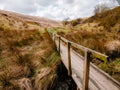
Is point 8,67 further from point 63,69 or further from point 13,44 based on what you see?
point 13,44

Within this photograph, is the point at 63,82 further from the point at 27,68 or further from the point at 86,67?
the point at 86,67

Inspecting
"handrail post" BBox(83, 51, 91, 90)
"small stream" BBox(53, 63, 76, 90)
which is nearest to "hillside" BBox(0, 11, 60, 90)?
"small stream" BBox(53, 63, 76, 90)

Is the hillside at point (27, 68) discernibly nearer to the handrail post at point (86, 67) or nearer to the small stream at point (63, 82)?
the small stream at point (63, 82)

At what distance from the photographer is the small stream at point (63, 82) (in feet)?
19.9

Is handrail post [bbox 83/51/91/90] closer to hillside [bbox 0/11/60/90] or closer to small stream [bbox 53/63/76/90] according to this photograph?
small stream [bbox 53/63/76/90]

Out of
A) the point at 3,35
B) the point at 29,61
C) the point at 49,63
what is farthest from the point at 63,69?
the point at 3,35

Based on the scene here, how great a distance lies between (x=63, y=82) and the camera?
6562 mm

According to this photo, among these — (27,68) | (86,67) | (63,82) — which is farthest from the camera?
(27,68)

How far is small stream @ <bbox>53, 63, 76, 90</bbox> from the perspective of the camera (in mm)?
6068

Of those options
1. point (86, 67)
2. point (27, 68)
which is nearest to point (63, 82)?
point (27, 68)

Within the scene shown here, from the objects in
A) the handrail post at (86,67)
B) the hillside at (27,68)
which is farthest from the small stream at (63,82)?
the handrail post at (86,67)

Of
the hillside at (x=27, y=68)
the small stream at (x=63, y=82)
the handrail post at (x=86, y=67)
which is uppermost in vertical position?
the handrail post at (x=86, y=67)

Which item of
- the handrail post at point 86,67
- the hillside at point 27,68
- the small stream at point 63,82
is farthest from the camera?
the small stream at point 63,82

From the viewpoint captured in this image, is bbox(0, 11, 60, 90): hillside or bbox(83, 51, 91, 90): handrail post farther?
bbox(0, 11, 60, 90): hillside
